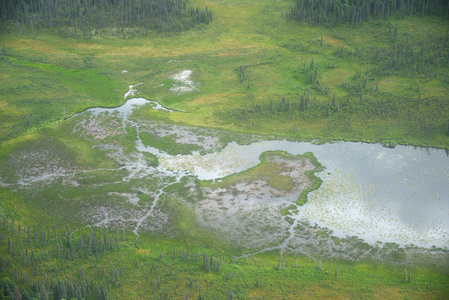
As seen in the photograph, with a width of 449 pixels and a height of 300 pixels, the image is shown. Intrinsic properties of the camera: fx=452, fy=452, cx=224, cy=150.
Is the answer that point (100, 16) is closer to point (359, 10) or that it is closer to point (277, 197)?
point (359, 10)

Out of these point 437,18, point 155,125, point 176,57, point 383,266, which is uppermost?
point 437,18

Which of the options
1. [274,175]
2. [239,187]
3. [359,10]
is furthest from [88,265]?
[359,10]

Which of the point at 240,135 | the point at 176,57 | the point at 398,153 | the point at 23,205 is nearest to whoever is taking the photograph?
the point at 23,205

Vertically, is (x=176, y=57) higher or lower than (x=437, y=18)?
lower

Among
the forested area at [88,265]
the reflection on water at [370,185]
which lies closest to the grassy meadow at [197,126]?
the forested area at [88,265]

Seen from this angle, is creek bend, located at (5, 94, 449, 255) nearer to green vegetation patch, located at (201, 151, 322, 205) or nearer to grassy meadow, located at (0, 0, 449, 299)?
grassy meadow, located at (0, 0, 449, 299)

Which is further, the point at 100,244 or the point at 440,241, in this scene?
the point at 440,241

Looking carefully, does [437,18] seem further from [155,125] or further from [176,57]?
[155,125]

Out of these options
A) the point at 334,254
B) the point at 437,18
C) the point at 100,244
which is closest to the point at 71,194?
the point at 100,244
